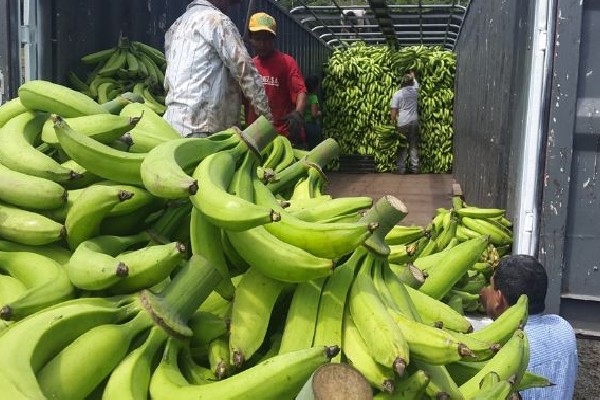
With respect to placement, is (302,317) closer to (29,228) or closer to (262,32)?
(29,228)

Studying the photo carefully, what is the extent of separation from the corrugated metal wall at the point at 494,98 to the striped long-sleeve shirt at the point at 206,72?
64.5 inches

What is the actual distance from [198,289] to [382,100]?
13.1 meters

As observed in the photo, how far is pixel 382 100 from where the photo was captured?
14.5 m

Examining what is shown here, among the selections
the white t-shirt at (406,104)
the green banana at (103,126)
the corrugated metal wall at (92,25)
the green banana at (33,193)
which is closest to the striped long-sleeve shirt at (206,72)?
the corrugated metal wall at (92,25)

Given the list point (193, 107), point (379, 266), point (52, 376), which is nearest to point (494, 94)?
point (193, 107)

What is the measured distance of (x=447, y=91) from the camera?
46.4 ft

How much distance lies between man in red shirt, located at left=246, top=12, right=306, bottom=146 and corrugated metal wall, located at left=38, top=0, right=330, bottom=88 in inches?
42.2

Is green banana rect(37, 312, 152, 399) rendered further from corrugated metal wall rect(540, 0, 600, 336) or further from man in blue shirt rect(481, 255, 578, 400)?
corrugated metal wall rect(540, 0, 600, 336)

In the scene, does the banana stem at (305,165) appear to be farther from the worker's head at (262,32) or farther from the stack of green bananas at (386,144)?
the stack of green bananas at (386,144)

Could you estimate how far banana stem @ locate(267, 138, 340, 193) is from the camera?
274 centimetres

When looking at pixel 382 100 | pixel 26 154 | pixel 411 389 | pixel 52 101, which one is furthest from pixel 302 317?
pixel 382 100

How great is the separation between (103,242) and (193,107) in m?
2.82

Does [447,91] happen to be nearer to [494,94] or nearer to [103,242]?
[494,94]

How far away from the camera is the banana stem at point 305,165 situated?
108 inches
